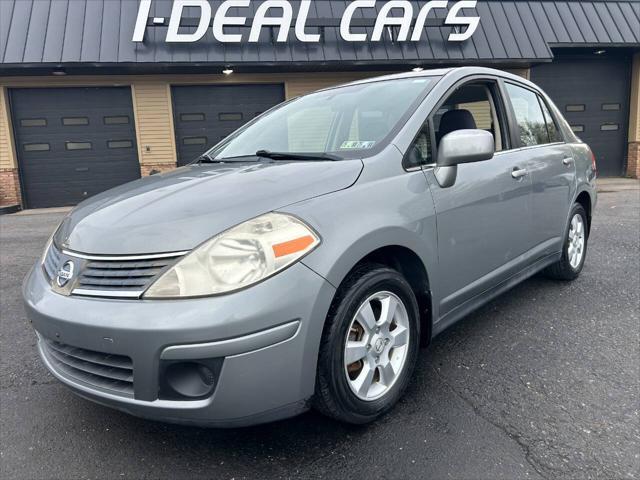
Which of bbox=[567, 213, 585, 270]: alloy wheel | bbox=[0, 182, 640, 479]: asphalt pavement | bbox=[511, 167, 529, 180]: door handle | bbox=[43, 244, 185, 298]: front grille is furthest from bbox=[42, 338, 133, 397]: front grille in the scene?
bbox=[567, 213, 585, 270]: alloy wheel

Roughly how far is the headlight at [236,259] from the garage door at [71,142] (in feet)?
37.7

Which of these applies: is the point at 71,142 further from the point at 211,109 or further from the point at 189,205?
the point at 189,205

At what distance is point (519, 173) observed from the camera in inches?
120

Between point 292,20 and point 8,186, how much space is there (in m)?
7.95

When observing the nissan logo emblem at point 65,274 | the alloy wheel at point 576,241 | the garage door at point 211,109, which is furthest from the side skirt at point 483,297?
the garage door at point 211,109

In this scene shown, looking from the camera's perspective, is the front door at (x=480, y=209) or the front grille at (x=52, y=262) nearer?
the front grille at (x=52, y=262)

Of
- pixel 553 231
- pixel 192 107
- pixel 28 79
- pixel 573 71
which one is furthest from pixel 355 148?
pixel 573 71

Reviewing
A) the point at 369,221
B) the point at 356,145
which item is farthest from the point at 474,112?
the point at 369,221

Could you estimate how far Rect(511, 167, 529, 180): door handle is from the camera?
3010 millimetres

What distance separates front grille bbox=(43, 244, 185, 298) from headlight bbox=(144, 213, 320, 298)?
46 mm

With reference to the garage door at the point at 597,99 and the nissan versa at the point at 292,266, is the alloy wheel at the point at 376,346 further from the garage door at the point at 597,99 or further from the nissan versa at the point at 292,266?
the garage door at the point at 597,99

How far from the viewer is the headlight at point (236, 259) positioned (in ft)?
5.62

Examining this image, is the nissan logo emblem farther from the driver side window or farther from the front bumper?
the driver side window

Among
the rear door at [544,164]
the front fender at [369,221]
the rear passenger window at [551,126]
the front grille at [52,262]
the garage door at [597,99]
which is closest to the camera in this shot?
the front fender at [369,221]
